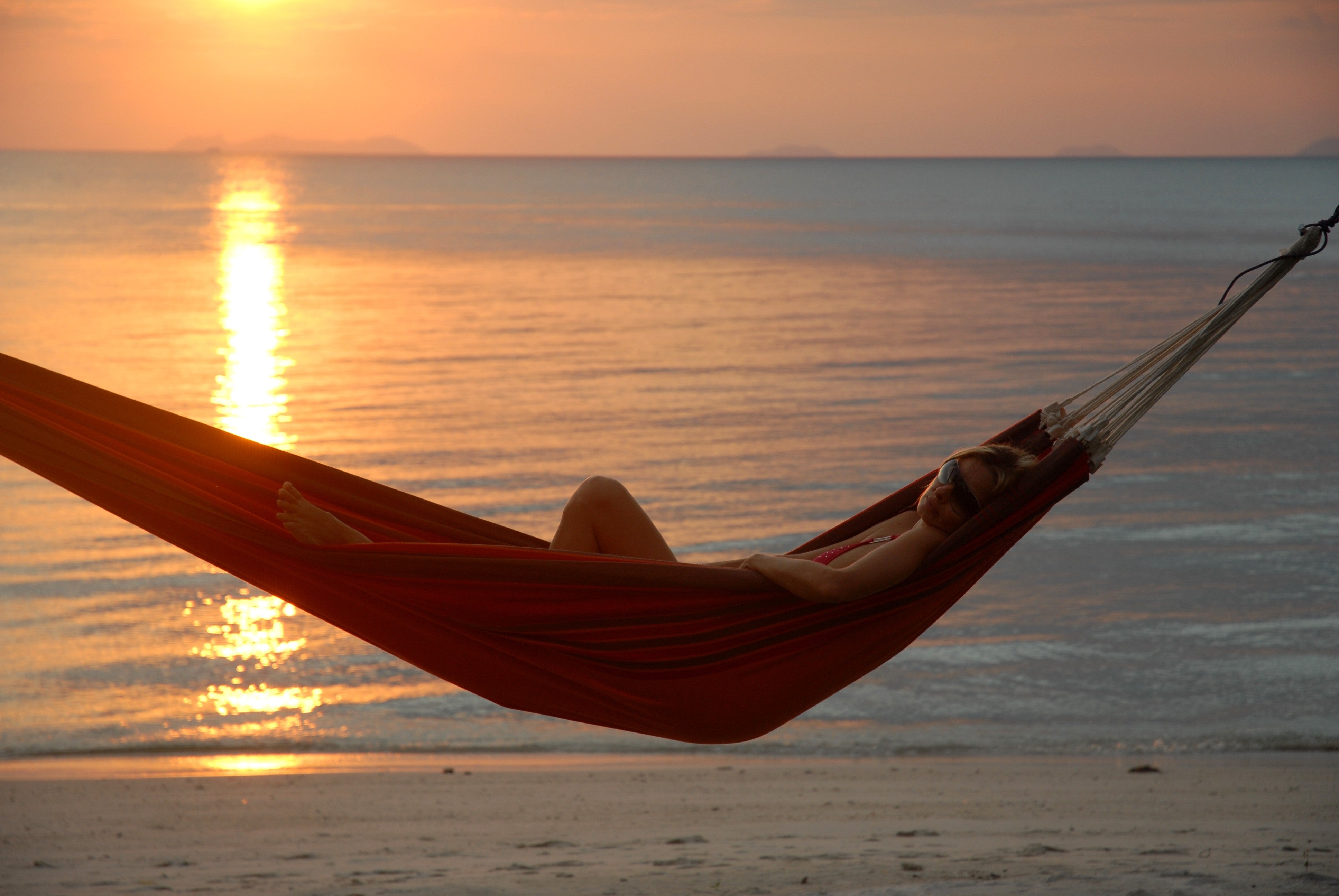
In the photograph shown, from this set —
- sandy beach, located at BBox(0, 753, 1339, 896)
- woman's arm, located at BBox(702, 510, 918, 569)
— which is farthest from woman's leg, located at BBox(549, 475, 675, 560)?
sandy beach, located at BBox(0, 753, 1339, 896)

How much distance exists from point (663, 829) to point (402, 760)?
99cm

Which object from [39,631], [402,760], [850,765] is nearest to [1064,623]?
[850,765]

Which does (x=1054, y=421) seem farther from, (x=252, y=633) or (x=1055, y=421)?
(x=252, y=633)

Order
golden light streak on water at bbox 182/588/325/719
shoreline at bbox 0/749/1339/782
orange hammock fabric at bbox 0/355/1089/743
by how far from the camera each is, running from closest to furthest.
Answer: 1. orange hammock fabric at bbox 0/355/1089/743
2. shoreline at bbox 0/749/1339/782
3. golden light streak on water at bbox 182/588/325/719

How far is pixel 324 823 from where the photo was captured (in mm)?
3033

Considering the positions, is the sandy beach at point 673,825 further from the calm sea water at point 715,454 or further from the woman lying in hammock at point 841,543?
the woman lying in hammock at point 841,543

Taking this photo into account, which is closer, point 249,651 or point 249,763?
point 249,763

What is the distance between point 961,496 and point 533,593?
88 cm

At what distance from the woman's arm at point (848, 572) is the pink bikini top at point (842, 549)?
0.18m

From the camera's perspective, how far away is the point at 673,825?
303 centimetres

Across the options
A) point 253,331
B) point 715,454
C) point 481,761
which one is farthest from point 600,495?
point 253,331

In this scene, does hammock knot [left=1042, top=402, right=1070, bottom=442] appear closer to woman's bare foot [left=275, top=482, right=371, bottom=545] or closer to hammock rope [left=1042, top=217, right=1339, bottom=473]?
hammock rope [left=1042, top=217, right=1339, bottom=473]

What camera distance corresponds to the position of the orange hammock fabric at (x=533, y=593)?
7.50 ft

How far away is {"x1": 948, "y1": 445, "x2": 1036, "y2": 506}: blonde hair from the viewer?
Result: 7.88ft
